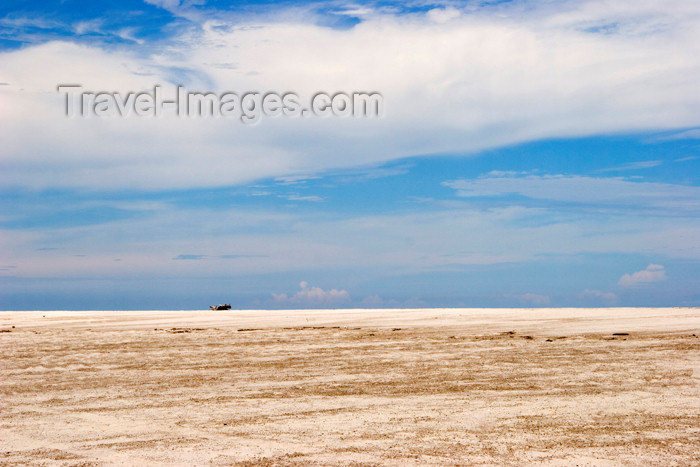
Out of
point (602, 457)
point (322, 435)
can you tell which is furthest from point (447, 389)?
point (602, 457)

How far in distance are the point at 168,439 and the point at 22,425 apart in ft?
10.5

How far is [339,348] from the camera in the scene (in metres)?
22.1

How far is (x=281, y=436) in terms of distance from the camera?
33.6 feet

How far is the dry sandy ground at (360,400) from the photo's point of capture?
9.28m

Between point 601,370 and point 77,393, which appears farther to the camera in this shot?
point 601,370

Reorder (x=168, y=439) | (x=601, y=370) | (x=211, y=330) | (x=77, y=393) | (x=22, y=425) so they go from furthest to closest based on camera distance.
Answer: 1. (x=211, y=330)
2. (x=601, y=370)
3. (x=77, y=393)
4. (x=22, y=425)
5. (x=168, y=439)

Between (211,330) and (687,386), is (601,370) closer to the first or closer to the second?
(687,386)

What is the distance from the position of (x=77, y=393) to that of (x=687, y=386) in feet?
43.7

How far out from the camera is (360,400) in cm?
1299

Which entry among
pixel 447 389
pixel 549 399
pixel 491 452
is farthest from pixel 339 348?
pixel 491 452

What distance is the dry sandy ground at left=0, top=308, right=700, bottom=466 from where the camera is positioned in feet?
30.5

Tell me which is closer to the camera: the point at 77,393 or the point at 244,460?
the point at 244,460

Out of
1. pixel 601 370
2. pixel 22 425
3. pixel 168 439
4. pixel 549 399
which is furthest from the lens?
pixel 601 370

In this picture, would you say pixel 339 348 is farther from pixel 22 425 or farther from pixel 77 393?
pixel 22 425
